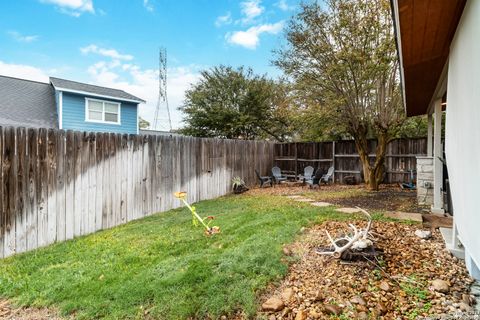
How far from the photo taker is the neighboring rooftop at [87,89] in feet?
38.8

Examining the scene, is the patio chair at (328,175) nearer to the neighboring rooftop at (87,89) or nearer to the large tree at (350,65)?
the large tree at (350,65)

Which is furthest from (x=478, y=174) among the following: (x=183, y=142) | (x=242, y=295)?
(x=183, y=142)

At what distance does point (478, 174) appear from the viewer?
1.66 metres

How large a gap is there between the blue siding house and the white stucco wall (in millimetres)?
13061

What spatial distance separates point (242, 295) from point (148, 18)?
37.2 feet

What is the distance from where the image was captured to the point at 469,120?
1.88 metres

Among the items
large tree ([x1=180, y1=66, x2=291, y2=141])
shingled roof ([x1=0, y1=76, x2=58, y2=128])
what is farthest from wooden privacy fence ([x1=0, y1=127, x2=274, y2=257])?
large tree ([x1=180, y1=66, x2=291, y2=141])

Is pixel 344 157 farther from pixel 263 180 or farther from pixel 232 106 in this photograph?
pixel 232 106

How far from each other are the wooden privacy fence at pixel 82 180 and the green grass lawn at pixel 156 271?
34 centimetres

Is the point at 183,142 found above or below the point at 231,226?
above

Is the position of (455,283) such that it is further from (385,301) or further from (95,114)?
(95,114)

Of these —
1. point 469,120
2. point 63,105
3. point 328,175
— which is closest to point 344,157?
point 328,175

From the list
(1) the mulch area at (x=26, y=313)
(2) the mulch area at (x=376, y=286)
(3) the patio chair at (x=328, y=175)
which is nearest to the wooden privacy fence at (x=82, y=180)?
(1) the mulch area at (x=26, y=313)

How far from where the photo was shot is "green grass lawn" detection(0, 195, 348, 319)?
7.89 feet
